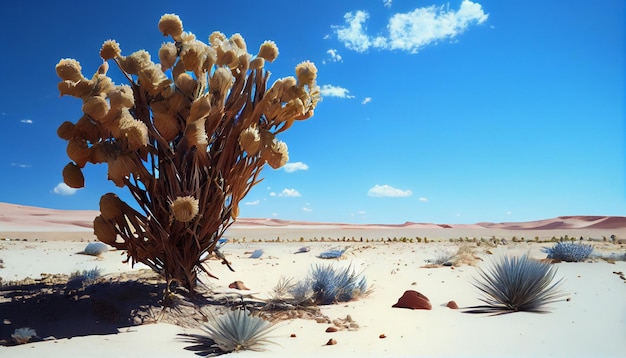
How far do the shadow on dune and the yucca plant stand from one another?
142cm

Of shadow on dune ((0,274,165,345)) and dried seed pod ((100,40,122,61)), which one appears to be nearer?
shadow on dune ((0,274,165,345))

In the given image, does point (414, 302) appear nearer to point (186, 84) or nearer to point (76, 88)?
point (186, 84)

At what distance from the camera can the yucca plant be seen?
4.92 m

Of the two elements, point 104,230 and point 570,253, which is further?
point 570,253

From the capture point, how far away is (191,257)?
22.6 ft

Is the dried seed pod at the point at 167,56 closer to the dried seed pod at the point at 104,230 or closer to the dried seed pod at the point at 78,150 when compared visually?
the dried seed pod at the point at 78,150

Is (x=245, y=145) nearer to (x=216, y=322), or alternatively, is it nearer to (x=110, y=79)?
(x=110, y=79)

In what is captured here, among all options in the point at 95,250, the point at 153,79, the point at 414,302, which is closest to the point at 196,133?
the point at 153,79

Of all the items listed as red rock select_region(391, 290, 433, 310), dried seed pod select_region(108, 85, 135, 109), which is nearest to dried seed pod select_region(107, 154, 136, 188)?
dried seed pod select_region(108, 85, 135, 109)

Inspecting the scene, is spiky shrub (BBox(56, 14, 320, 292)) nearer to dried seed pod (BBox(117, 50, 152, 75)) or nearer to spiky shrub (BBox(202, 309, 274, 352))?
dried seed pod (BBox(117, 50, 152, 75))

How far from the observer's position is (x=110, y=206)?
6.41 m

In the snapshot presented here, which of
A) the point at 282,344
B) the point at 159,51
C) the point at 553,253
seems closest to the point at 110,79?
the point at 159,51

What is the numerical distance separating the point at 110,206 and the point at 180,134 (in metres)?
1.35

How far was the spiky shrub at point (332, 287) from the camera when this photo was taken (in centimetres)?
745
